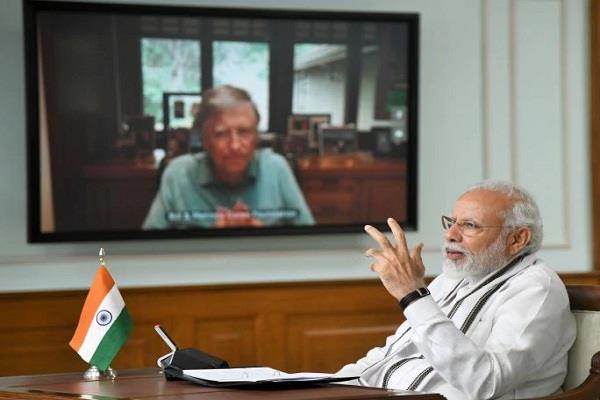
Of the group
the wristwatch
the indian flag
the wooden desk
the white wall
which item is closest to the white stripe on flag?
the indian flag

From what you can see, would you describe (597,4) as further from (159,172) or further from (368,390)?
(368,390)

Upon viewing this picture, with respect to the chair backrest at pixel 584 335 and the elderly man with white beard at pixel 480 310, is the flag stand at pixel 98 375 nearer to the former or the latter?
the elderly man with white beard at pixel 480 310

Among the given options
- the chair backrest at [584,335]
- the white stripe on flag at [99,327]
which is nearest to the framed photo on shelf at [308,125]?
the white stripe on flag at [99,327]

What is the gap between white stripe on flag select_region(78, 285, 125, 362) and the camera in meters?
3.35

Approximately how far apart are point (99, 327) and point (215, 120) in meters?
2.08

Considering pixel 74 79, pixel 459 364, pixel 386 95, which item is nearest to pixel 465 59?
pixel 386 95

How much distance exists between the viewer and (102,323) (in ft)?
11.2

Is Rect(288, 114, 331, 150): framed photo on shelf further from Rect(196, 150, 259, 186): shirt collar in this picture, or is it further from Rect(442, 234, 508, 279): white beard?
Rect(442, 234, 508, 279): white beard

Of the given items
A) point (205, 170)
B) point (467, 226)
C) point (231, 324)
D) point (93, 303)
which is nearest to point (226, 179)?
point (205, 170)

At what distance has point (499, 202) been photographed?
134 inches

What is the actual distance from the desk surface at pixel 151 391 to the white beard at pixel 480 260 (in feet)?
2.49

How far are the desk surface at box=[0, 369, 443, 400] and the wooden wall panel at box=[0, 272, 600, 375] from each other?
2049 mm

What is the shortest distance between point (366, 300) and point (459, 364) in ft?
Result: 8.54

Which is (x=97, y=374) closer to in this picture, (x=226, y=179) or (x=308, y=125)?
(x=226, y=179)
